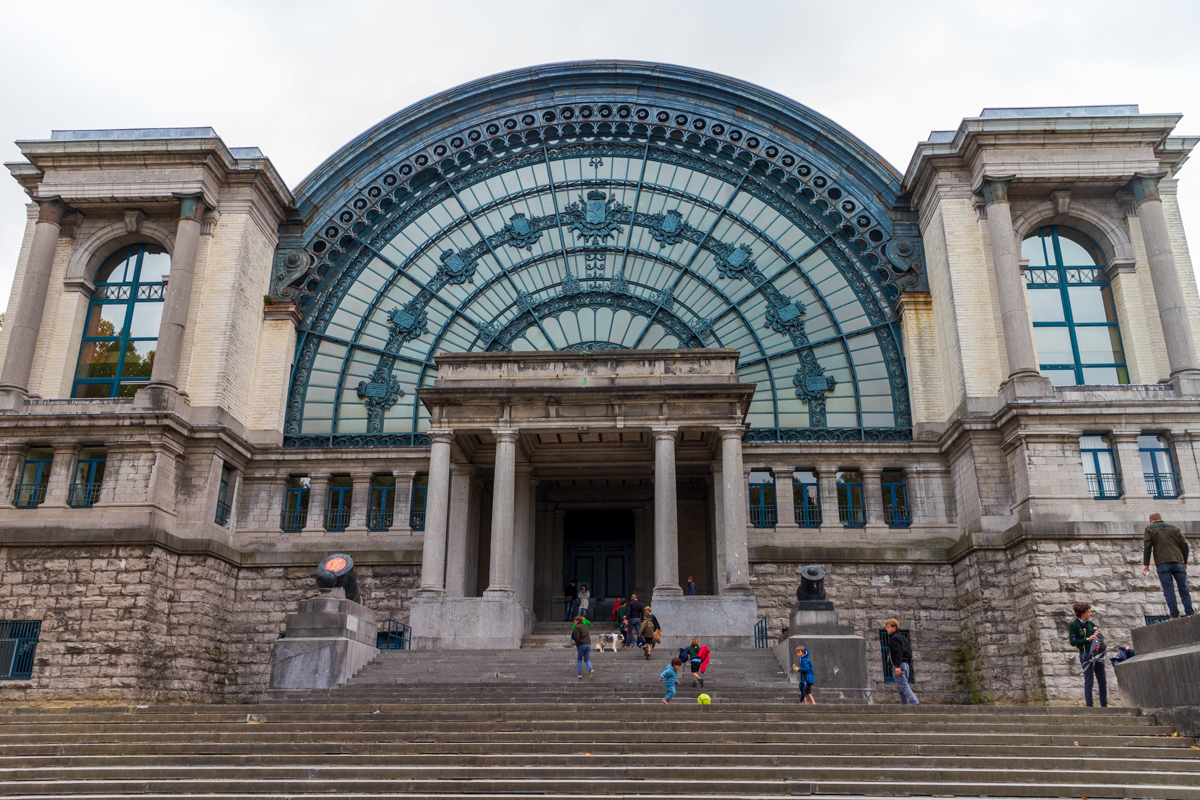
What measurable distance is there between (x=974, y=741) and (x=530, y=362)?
1605cm

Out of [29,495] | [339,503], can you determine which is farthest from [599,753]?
[29,495]

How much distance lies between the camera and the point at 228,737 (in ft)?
44.0

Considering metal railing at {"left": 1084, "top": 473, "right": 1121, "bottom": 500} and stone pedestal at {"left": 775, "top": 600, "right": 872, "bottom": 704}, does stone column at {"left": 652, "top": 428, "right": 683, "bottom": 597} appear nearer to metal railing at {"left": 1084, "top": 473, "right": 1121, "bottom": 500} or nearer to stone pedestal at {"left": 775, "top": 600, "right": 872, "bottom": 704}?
stone pedestal at {"left": 775, "top": 600, "right": 872, "bottom": 704}

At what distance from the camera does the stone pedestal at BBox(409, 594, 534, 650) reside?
22.8 m

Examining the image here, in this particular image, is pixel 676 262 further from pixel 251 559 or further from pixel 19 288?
pixel 19 288

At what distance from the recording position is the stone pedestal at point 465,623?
74.9ft

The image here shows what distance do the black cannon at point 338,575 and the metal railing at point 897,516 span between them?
15.7 m

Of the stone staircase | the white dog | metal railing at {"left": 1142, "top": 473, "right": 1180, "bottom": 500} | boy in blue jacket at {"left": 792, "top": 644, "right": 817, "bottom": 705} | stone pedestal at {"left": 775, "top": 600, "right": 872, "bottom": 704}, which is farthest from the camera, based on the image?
metal railing at {"left": 1142, "top": 473, "right": 1180, "bottom": 500}

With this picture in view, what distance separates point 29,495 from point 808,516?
21842 mm

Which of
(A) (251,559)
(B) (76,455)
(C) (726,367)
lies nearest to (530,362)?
(C) (726,367)

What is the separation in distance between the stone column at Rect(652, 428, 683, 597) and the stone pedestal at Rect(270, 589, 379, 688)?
7.29 metres

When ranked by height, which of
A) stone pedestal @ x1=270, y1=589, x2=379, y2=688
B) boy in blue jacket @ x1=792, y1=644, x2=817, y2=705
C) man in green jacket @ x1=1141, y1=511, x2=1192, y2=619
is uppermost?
man in green jacket @ x1=1141, y1=511, x2=1192, y2=619

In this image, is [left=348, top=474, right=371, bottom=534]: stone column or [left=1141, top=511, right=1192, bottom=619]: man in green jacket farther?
[left=348, top=474, right=371, bottom=534]: stone column

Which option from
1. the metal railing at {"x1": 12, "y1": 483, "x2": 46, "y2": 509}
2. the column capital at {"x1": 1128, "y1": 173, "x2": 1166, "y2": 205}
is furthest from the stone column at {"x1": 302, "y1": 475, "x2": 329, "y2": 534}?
the column capital at {"x1": 1128, "y1": 173, "x2": 1166, "y2": 205}
